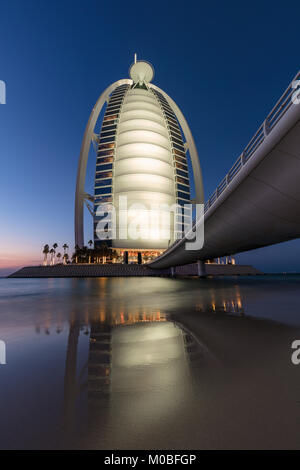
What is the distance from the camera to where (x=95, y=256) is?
4259 inches

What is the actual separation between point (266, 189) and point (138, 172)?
10911 cm

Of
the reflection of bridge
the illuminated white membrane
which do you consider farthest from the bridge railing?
the illuminated white membrane

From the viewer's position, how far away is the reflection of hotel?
113 m

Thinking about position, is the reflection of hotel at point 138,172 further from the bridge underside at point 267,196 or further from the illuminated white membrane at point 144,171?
the bridge underside at point 267,196

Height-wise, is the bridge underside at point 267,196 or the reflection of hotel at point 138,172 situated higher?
the reflection of hotel at point 138,172

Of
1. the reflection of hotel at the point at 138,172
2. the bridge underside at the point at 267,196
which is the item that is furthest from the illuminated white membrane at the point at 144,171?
the bridge underside at the point at 267,196

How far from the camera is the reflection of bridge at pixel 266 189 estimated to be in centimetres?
1082

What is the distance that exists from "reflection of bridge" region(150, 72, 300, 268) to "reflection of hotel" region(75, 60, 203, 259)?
295 feet

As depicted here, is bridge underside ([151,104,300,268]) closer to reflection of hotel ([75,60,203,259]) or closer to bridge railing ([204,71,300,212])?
bridge railing ([204,71,300,212])

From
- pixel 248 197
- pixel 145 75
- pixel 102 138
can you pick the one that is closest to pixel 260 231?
pixel 248 197

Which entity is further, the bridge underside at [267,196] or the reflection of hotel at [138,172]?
the reflection of hotel at [138,172]

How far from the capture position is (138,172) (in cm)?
11856

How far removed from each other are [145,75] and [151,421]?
7185 inches

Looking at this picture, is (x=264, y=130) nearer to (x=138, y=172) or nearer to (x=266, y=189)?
(x=266, y=189)
